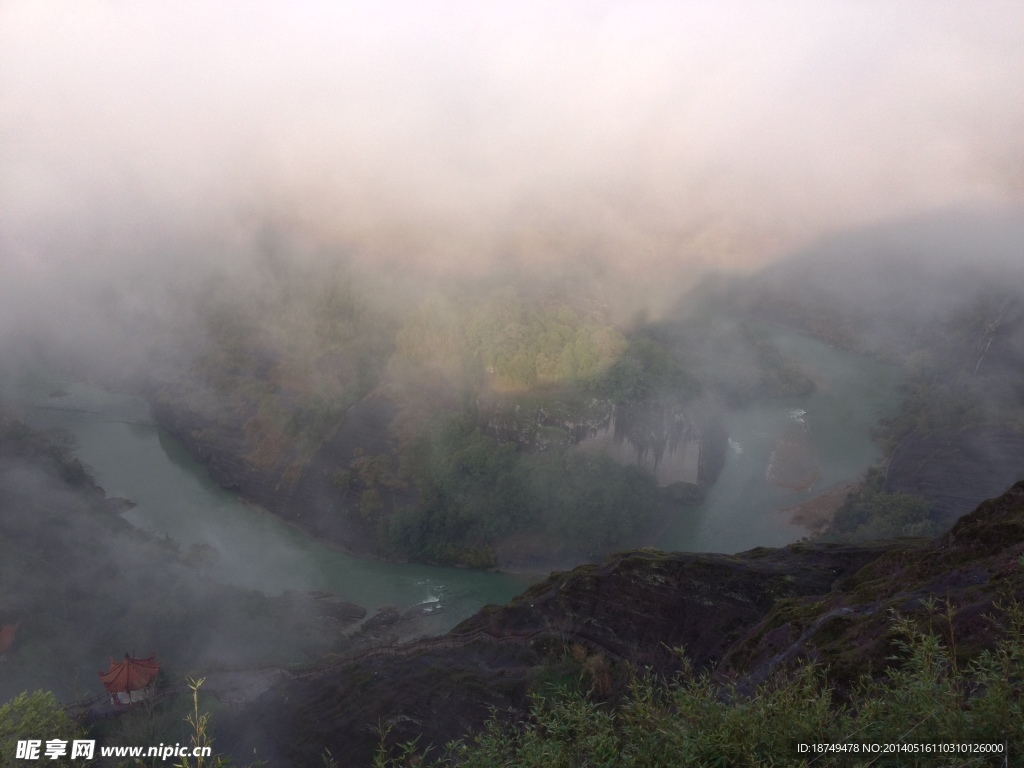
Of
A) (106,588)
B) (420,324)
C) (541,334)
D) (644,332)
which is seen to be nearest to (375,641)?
(106,588)

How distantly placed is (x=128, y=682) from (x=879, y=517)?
36.3 metres

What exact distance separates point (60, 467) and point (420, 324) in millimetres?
26130

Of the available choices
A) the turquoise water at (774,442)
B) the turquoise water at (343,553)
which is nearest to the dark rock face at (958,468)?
the turquoise water at (774,442)

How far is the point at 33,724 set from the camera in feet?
52.0

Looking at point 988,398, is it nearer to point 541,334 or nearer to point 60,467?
point 541,334

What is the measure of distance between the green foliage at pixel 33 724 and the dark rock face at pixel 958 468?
40.2 metres

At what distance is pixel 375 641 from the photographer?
3394cm

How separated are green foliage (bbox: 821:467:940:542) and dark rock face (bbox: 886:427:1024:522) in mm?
1146

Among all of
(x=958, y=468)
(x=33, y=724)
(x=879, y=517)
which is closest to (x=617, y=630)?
A: (x=33, y=724)

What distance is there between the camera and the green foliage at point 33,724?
1417 centimetres

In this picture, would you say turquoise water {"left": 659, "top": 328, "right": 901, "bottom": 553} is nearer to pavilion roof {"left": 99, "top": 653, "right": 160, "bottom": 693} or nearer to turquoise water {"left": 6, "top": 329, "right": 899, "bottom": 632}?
turquoise water {"left": 6, "top": 329, "right": 899, "bottom": 632}

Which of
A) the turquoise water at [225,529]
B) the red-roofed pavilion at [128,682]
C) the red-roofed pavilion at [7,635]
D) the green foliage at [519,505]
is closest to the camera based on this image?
the red-roofed pavilion at [128,682]

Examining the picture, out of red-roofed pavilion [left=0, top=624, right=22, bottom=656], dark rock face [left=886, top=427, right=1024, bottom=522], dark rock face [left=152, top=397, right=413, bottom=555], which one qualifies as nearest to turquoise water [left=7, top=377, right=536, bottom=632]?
dark rock face [left=152, top=397, right=413, bottom=555]

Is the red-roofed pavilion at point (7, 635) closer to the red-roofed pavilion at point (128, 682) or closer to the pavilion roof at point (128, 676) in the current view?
the pavilion roof at point (128, 676)
